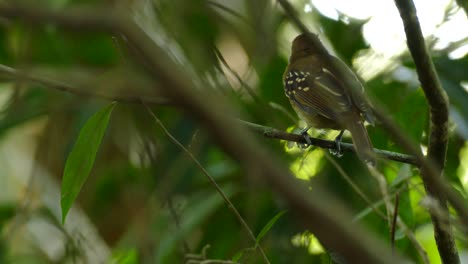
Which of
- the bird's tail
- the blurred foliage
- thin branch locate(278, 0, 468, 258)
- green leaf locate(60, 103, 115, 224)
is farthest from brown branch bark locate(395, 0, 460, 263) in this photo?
green leaf locate(60, 103, 115, 224)

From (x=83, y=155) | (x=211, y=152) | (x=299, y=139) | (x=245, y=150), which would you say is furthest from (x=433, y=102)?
(x=211, y=152)

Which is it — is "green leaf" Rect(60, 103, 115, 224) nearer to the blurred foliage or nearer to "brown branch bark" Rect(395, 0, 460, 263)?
the blurred foliage

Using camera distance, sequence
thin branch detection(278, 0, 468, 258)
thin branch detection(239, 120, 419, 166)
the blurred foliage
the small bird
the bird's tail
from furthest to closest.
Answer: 1. the small bird
2. the bird's tail
3. the blurred foliage
4. thin branch detection(239, 120, 419, 166)
5. thin branch detection(278, 0, 468, 258)

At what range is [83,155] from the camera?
270 cm

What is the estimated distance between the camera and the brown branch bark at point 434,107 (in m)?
2.01

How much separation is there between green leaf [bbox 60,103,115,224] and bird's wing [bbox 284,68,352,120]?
1421 mm

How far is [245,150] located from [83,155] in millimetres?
2002

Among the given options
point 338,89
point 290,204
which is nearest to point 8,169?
point 338,89

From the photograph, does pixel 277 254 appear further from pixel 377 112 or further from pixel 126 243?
pixel 377 112

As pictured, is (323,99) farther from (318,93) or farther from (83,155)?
(83,155)

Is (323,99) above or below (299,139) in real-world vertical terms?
below

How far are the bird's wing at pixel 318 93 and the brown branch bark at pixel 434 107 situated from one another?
1.43 meters

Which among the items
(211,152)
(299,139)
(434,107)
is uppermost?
(434,107)

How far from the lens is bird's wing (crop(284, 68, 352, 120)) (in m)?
3.79
